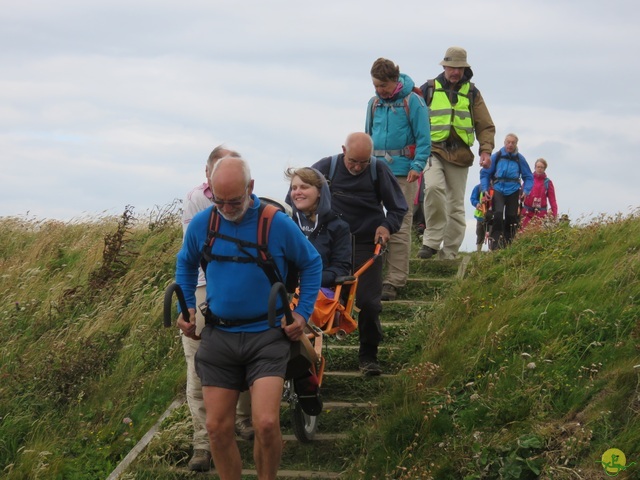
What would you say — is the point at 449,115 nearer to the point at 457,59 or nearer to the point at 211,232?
the point at 457,59

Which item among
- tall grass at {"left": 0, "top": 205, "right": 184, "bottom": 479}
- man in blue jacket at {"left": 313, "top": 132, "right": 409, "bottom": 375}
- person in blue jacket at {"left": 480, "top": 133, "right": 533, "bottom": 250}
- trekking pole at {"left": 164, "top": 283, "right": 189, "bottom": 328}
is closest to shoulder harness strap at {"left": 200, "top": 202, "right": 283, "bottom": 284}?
trekking pole at {"left": 164, "top": 283, "right": 189, "bottom": 328}

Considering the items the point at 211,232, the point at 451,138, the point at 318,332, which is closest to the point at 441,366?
the point at 318,332

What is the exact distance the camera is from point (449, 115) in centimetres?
1252

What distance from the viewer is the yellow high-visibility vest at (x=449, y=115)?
12523mm

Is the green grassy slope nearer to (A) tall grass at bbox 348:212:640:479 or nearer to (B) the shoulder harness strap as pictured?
(A) tall grass at bbox 348:212:640:479

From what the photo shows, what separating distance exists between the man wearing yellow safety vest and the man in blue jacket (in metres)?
3.48

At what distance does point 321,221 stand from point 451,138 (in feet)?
16.2

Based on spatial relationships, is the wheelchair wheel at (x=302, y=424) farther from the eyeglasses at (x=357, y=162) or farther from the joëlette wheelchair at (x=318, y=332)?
the eyeglasses at (x=357, y=162)

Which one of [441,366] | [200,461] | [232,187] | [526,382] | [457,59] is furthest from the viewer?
[457,59]

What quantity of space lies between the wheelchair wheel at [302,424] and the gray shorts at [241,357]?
5.36ft

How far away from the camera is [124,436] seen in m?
9.15

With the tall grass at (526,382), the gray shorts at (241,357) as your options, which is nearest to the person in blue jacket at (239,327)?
the gray shorts at (241,357)

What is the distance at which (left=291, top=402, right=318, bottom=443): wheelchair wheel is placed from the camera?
7.92 metres

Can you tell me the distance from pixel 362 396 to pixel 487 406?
1.94m
